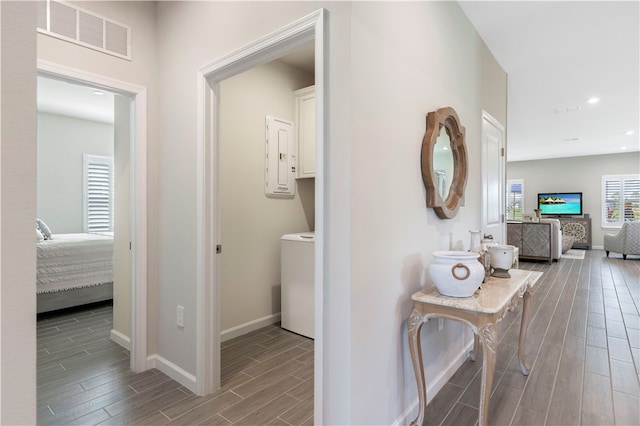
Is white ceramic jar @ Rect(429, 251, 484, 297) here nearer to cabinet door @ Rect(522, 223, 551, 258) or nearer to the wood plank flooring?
the wood plank flooring

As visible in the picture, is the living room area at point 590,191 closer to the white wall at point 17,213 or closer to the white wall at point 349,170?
the white wall at point 349,170

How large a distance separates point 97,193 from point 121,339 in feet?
14.6

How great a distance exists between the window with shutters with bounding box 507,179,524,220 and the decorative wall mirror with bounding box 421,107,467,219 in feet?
30.6

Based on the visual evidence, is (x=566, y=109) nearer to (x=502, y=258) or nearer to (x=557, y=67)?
(x=557, y=67)

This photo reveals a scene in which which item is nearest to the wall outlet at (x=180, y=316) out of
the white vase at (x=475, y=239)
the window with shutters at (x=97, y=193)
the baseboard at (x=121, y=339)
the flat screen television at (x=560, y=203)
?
the baseboard at (x=121, y=339)

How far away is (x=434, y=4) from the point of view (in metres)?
2.07

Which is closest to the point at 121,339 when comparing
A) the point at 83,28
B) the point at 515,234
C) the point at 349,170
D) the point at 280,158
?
the point at 280,158

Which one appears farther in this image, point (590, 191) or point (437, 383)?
point (590, 191)

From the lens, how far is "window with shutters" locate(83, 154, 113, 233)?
20.1ft

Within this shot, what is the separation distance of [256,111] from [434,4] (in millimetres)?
1805

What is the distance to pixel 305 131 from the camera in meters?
3.54

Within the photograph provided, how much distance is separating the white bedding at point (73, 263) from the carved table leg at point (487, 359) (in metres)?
4.26

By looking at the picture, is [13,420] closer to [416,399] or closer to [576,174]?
[416,399]

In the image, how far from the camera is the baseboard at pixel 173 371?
2.17 meters
